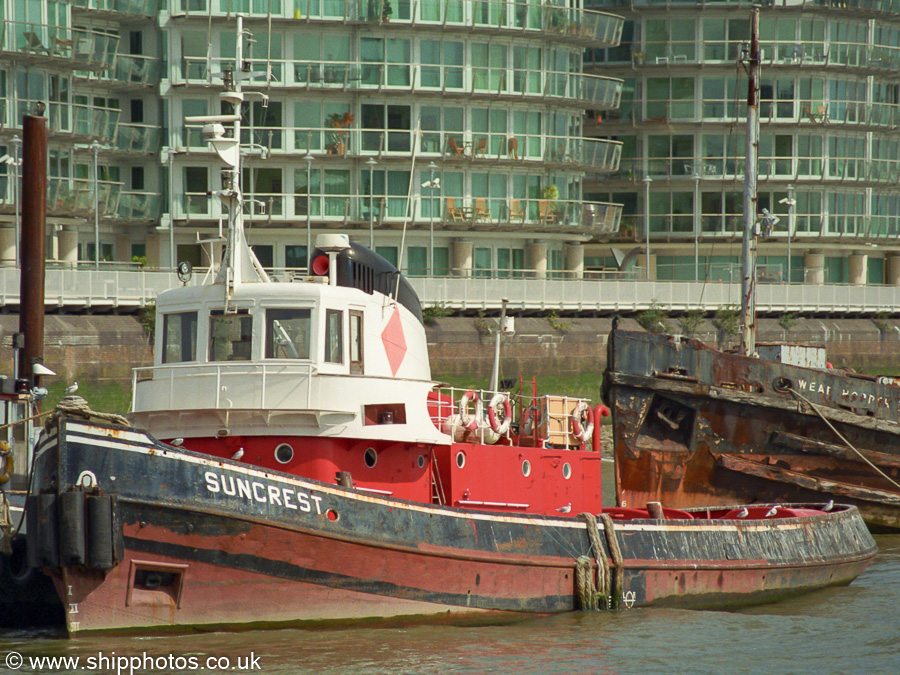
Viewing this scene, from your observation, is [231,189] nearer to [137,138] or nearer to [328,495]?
[328,495]

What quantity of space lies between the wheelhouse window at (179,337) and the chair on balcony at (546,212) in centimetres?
3745

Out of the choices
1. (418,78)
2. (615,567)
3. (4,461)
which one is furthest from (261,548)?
(418,78)

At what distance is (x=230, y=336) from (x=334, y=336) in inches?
47.0

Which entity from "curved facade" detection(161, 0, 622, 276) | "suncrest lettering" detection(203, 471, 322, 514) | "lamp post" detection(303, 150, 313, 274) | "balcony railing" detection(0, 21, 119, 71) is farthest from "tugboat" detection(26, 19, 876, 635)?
"balcony railing" detection(0, 21, 119, 71)

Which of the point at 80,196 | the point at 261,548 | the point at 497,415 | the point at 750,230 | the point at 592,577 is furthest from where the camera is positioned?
the point at 80,196

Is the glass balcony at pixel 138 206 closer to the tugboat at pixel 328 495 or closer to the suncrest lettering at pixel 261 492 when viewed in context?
the tugboat at pixel 328 495

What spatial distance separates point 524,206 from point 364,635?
3890 cm

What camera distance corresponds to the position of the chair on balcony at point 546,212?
52.5 m

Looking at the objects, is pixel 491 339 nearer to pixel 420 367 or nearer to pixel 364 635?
pixel 420 367

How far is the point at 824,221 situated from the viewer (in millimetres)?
59844

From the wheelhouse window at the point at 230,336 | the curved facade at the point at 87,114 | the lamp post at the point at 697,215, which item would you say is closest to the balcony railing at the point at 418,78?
the curved facade at the point at 87,114

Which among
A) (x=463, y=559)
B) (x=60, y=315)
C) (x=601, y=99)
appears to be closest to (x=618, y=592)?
A: (x=463, y=559)

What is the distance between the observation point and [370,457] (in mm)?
15953

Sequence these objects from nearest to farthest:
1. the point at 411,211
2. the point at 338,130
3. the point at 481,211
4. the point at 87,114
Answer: the point at 87,114 < the point at 338,130 < the point at 411,211 < the point at 481,211
